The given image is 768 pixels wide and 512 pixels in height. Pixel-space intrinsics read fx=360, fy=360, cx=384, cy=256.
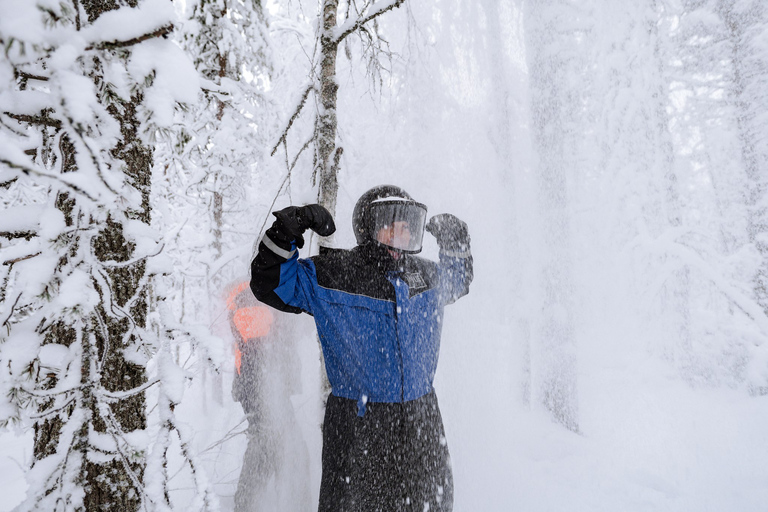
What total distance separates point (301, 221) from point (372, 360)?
3.48ft

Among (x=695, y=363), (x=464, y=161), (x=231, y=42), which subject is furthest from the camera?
(x=695, y=363)

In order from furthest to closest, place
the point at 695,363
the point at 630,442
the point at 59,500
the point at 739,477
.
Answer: the point at 695,363 < the point at 630,442 < the point at 739,477 < the point at 59,500

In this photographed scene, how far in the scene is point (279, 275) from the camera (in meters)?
2.29

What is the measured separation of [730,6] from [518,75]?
18.0 feet

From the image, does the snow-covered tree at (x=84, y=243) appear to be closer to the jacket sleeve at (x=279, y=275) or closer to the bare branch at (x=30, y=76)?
the bare branch at (x=30, y=76)

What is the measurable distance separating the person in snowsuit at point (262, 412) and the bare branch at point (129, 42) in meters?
3.06

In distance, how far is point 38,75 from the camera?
108 centimetres

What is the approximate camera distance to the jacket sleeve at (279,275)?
7.36ft

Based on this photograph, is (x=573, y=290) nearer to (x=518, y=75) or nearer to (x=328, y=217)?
(x=518, y=75)

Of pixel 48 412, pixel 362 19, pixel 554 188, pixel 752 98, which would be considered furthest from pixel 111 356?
pixel 752 98

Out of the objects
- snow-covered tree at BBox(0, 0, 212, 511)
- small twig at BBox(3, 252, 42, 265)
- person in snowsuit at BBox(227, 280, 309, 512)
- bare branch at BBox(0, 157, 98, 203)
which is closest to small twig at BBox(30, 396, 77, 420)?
snow-covered tree at BBox(0, 0, 212, 511)

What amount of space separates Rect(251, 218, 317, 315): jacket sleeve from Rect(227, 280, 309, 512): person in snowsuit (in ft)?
5.25

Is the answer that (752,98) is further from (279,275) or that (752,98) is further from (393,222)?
(279,275)

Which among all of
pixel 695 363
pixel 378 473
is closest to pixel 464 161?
pixel 378 473
